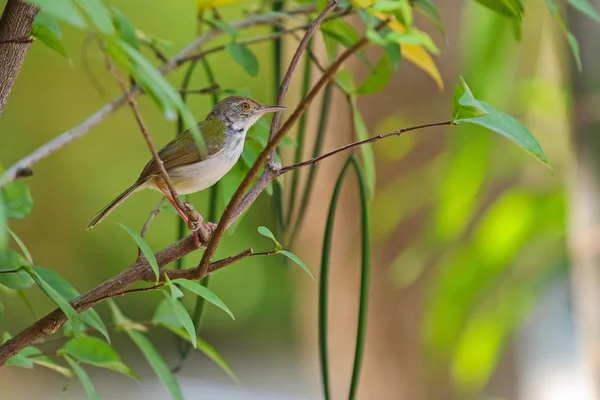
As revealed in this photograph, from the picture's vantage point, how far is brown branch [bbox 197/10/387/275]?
1.49 ft

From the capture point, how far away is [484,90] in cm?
133

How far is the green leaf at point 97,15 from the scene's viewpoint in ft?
1.19

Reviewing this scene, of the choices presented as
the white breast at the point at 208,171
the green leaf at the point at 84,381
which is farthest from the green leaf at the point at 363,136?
the green leaf at the point at 84,381

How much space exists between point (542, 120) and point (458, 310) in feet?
1.78

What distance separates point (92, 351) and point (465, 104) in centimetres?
42

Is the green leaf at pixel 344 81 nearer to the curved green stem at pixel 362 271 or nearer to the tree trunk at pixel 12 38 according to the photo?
the curved green stem at pixel 362 271

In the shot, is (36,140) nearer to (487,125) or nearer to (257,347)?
(257,347)

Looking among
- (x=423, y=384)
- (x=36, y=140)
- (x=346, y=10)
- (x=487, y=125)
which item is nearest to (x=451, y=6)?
(x=423, y=384)

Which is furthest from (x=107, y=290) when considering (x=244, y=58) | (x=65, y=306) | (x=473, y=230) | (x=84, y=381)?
(x=473, y=230)

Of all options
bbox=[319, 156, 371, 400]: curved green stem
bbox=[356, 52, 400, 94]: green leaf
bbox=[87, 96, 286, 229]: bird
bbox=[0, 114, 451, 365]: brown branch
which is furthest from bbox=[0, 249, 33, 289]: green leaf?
bbox=[356, 52, 400, 94]: green leaf

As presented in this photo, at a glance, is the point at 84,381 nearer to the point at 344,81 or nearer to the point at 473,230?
the point at 344,81

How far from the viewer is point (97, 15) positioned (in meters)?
0.37

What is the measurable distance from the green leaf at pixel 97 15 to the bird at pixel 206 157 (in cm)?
38

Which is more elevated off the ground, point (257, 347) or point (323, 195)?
point (323, 195)
